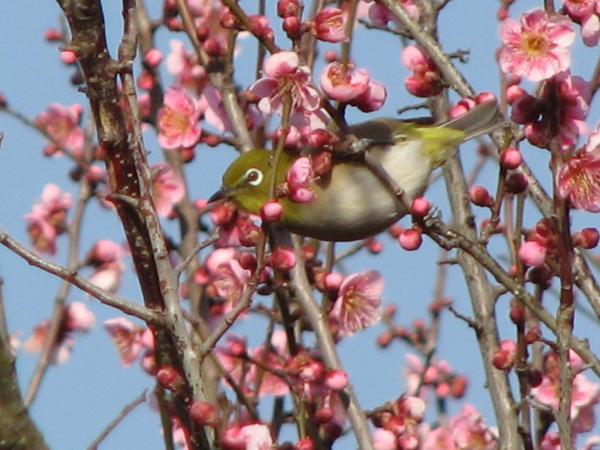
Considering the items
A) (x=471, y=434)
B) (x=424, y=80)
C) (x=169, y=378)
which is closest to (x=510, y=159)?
(x=424, y=80)

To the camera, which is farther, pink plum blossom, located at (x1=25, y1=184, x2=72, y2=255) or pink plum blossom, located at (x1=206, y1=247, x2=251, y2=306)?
pink plum blossom, located at (x1=25, y1=184, x2=72, y2=255)

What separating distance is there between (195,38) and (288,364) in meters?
1.65

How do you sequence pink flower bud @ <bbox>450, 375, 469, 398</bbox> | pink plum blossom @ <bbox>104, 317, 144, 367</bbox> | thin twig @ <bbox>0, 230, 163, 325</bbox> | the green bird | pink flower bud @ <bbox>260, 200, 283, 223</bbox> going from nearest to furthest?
thin twig @ <bbox>0, 230, 163, 325</bbox>, pink flower bud @ <bbox>260, 200, 283, 223</bbox>, the green bird, pink plum blossom @ <bbox>104, 317, 144, 367</bbox>, pink flower bud @ <bbox>450, 375, 469, 398</bbox>

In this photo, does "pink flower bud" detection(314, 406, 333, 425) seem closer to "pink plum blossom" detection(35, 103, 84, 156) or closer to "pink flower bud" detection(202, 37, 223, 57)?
"pink flower bud" detection(202, 37, 223, 57)

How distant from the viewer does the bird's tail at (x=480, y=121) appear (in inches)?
159

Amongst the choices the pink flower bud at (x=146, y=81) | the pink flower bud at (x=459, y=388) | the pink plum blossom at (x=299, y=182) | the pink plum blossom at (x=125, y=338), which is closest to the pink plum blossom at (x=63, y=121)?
the pink flower bud at (x=146, y=81)

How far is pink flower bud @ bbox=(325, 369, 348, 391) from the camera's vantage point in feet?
13.1

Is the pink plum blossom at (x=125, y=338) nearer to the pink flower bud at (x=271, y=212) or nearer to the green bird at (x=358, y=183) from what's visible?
the green bird at (x=358, y=183)

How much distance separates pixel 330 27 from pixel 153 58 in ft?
7.96

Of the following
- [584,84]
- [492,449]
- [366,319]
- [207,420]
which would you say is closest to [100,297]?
[207,420]

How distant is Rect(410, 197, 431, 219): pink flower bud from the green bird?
98 cm

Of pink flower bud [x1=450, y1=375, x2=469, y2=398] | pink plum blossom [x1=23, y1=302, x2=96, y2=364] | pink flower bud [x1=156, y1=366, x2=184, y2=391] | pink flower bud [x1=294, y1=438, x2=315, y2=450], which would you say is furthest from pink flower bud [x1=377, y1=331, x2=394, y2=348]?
pink flower bud [x1=156, y1=366, x2=184, y2=391]

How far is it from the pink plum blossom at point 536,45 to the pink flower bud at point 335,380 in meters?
1.13

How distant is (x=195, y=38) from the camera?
5.20 metres
